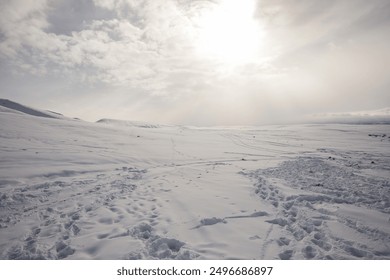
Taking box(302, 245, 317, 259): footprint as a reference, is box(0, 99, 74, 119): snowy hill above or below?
above

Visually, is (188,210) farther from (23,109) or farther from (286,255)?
(23,109)

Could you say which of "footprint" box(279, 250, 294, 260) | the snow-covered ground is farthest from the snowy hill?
"footprint" box(279, 250, 294, 260)

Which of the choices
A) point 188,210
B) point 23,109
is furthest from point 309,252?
point 23,109

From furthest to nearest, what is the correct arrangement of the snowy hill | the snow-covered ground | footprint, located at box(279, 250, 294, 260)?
1. the snowy hill
2. the snow-covered ground
3. footprint, located at box(279, 250, 294, 260)

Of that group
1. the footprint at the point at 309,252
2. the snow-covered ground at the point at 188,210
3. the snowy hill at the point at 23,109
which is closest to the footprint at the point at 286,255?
the snow-covered ground at the point at 188,210

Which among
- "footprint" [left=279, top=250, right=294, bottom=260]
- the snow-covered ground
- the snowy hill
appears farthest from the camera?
the snowy hill

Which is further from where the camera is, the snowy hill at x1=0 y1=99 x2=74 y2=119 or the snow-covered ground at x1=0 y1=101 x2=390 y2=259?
the snowy hill at x1=0 y1=99 x2=74 y2=119

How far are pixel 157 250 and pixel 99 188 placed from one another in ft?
20.1

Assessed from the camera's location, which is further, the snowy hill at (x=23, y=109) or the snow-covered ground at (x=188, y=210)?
the snowy hill at (x=23, y=109)

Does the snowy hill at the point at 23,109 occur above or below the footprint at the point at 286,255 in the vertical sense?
above

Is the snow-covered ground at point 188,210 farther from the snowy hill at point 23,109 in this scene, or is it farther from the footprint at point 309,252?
the snowy hill at point 23,109

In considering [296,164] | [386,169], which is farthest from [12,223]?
[386,169]

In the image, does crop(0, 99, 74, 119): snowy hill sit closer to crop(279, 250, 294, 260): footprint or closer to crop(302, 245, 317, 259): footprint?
crop(279, 250, 294, 260): footprint
